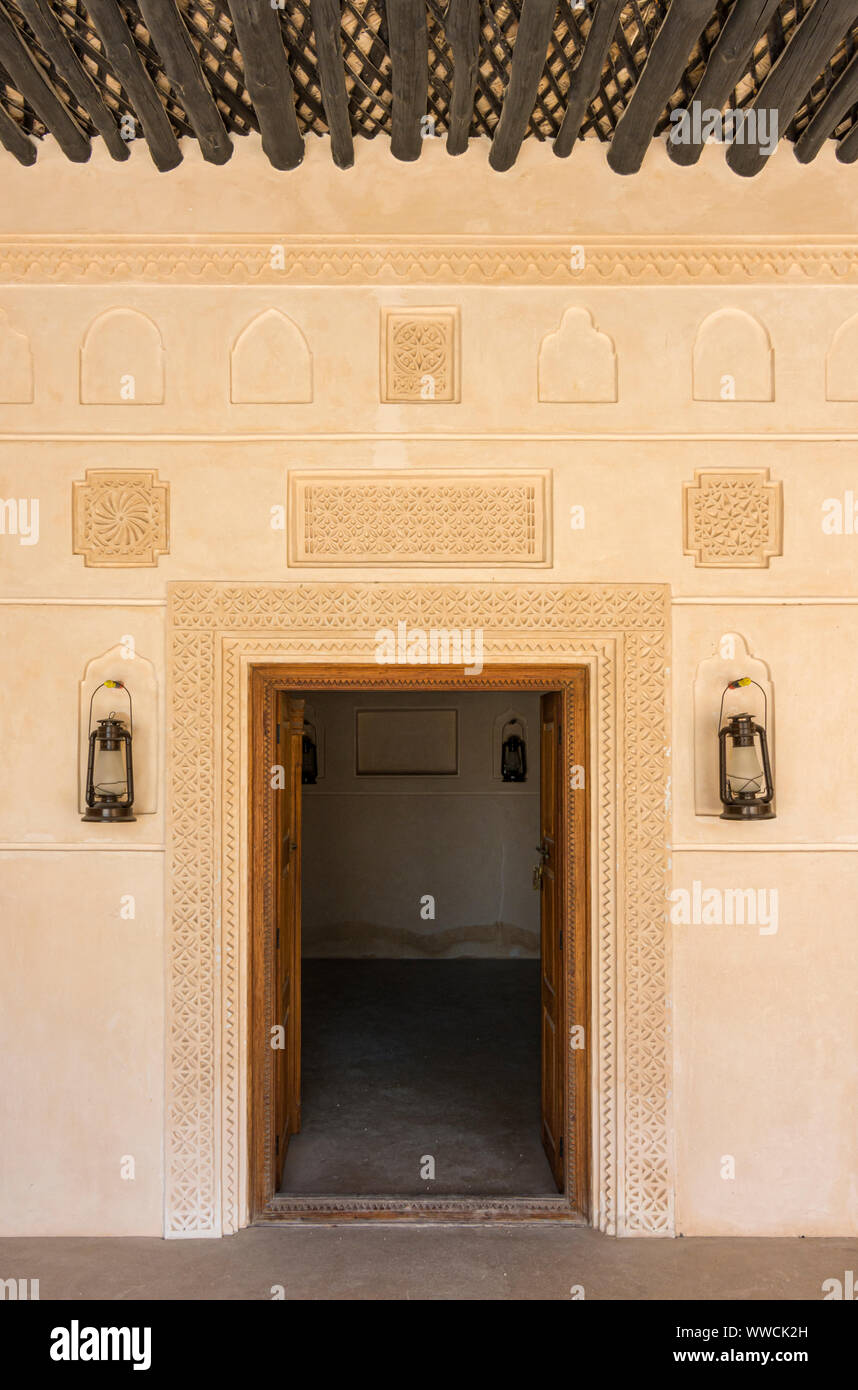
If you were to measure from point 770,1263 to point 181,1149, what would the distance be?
194cm

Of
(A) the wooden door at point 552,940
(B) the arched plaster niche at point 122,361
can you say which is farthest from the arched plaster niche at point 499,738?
(B) the arched plaster niche at point 122,361

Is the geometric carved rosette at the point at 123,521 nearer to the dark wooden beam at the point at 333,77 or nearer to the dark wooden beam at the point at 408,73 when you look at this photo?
the dark wooden beam at the point at 333,77

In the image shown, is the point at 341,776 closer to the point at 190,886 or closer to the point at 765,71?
the point at 190,886

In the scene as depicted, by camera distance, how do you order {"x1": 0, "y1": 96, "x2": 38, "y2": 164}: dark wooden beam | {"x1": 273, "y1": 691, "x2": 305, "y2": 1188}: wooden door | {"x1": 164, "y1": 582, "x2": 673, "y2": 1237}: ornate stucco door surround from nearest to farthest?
{"x1": 0, "y1": 96, "x2": 38, "y2": 164}: dark wooden beam
{"x1": 164, "y1": 582, "x2": 673, "y2": 1237}: ornate stucco door surround
{"x1": 273, "y1": 691, "x2": 305, "y2": 1188}: wooden door

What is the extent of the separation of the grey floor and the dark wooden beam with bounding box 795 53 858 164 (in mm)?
3799

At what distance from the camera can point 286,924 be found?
3.60 meters

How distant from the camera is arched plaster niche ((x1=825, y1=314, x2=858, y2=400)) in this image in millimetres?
3186

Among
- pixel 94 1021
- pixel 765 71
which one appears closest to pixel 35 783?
pixel 94 1021

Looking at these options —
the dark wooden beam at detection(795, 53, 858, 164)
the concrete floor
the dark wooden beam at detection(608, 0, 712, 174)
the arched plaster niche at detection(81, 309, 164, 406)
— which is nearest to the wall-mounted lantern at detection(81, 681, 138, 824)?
the arched plaster niche at detection(81, 309, 164, 406)

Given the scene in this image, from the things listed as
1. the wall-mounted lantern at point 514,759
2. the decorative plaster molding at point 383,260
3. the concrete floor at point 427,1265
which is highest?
the decorative plaster molding at point 383,260

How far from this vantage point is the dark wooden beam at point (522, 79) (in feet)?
8.09

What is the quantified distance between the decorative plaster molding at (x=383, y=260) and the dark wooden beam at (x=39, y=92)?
0.29 meters

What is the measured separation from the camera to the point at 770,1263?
115 inches

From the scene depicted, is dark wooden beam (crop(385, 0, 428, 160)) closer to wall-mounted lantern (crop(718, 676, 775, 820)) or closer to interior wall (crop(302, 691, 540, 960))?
wall-mounted lantern (crop(718, 676, 775, 820))
